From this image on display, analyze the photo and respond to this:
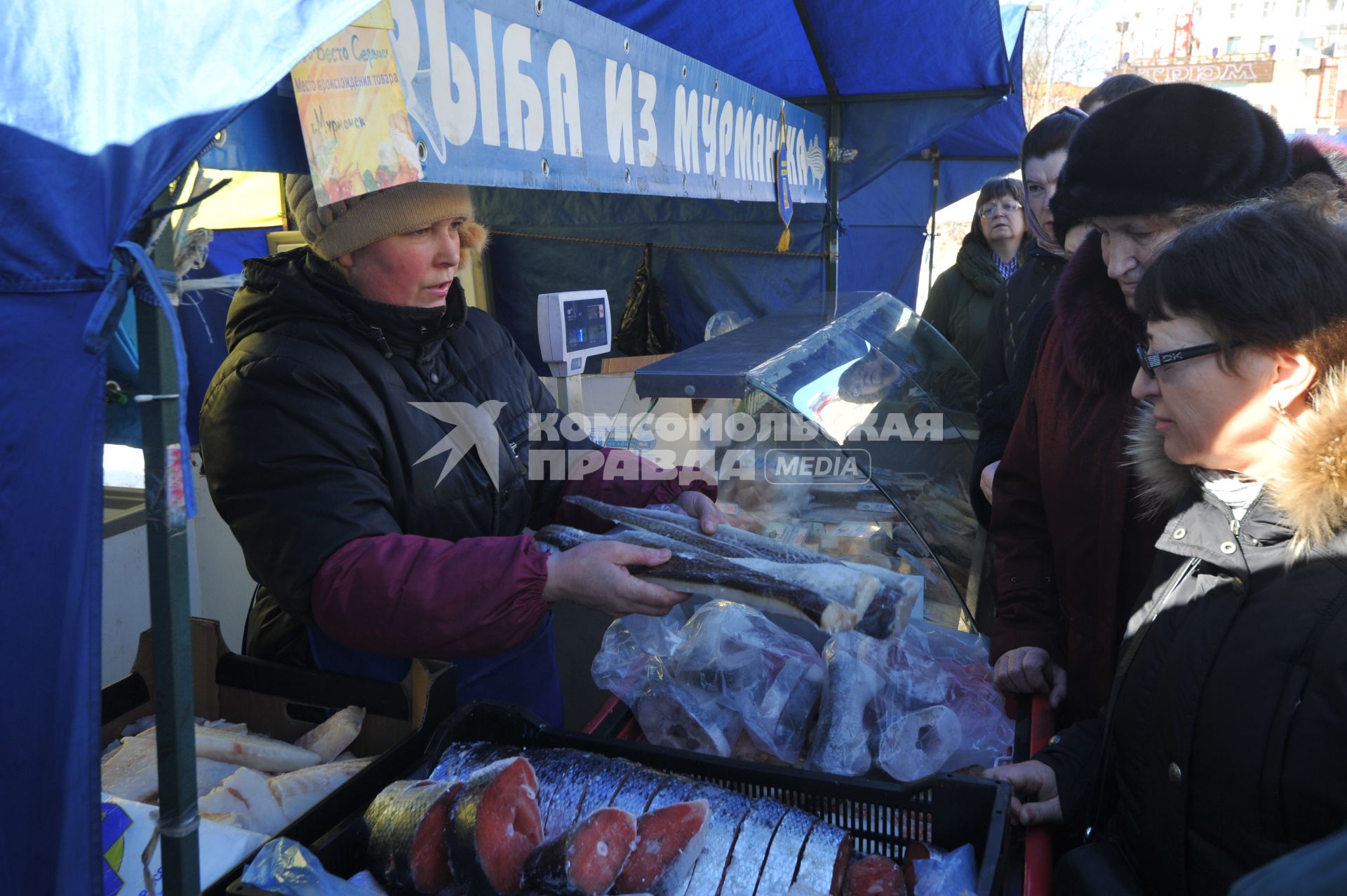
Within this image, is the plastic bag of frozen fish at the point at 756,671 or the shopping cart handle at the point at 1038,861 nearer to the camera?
the shopping cart handle at the point at 1038,861

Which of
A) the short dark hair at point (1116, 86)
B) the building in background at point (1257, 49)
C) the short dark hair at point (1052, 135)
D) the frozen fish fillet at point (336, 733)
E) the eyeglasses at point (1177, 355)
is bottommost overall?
the frozen fish fillet at point (336, 733)

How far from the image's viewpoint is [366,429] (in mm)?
1714

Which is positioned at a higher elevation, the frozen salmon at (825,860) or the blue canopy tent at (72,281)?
the blue canopy tent at (72,281)

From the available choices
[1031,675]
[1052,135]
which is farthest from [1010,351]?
[1031,675]

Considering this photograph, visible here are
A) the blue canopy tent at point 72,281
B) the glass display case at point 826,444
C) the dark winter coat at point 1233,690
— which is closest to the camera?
the blue canopy tent at point 72,281

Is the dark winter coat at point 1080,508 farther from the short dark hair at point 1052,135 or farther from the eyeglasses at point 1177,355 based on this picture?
the short dark hair at point 1052,135

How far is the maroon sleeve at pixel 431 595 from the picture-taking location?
1516mm

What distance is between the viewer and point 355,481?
1626mm

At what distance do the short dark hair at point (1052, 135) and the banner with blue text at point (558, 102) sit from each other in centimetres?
103

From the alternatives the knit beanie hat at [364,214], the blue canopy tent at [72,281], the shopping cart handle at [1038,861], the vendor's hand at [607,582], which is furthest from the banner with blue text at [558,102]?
the shopping cart handle at [1038,861]

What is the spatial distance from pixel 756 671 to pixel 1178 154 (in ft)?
4.51

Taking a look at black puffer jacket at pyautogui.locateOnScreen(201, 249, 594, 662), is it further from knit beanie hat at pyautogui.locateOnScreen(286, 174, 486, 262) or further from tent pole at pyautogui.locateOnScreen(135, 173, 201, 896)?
tent pole at pyautogui.locateOnScreen(135, 173, 201, 896)

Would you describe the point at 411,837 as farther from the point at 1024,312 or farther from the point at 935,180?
the point at 935,180

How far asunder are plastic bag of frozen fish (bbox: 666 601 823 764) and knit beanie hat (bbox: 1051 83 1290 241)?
1.14m
